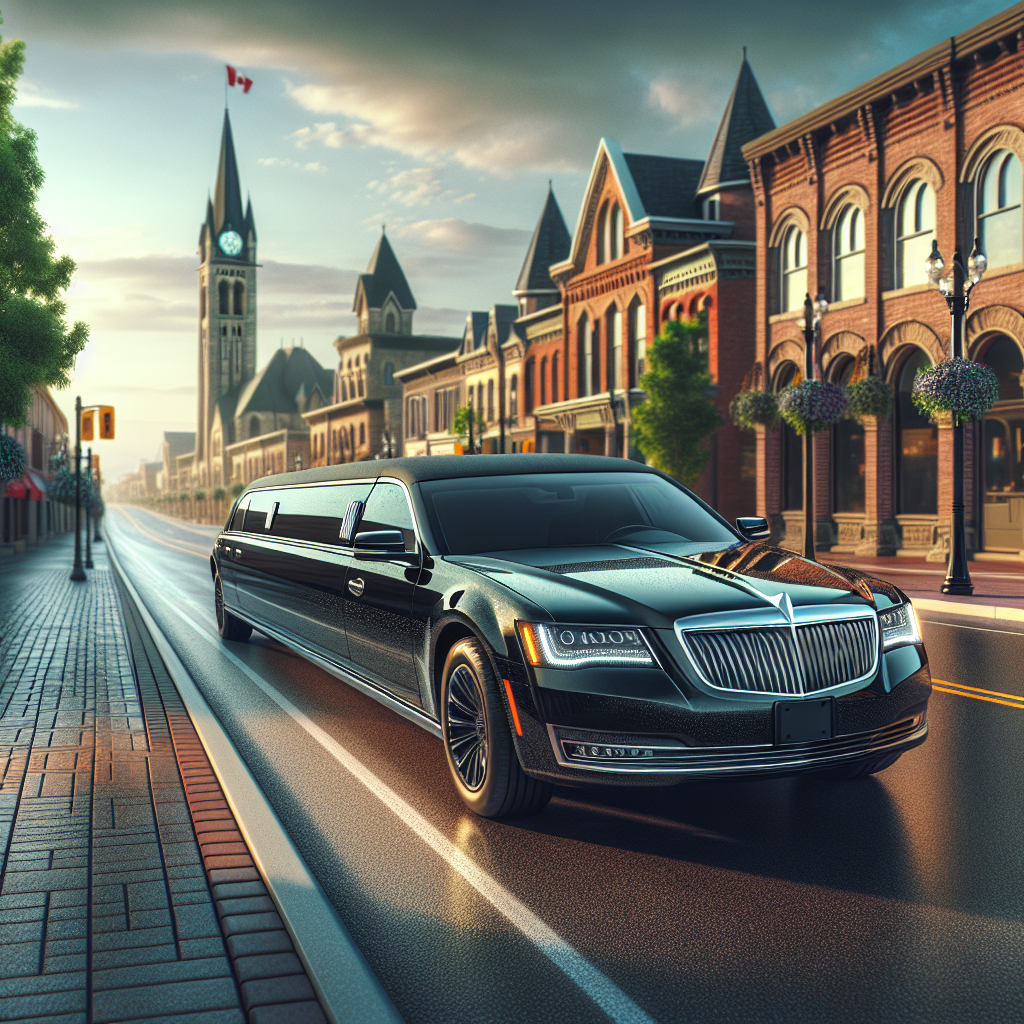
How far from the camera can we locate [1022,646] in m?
11.4

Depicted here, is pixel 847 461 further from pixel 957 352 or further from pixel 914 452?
pixel 957 352

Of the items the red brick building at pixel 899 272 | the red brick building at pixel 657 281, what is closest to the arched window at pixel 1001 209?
the red brick building at pixel 899 272

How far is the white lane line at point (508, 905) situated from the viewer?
10.7ft

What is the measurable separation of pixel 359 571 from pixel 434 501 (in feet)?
2.85

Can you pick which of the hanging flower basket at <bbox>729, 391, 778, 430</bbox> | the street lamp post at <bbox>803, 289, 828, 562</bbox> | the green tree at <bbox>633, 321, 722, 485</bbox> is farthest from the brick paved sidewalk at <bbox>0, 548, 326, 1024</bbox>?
the green tree at <bbox>633, 321, 722, 485</bbox>

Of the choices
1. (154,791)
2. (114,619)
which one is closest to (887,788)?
(154,791)

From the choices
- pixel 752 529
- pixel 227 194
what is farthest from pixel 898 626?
pixel 227 194

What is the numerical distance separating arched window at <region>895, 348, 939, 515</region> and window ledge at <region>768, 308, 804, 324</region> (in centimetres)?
444

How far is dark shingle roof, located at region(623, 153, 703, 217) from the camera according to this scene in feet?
132

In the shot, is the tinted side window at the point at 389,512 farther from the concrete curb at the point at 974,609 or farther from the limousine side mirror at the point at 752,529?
the concrete curb at the point at 974,609

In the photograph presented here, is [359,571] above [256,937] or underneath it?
above

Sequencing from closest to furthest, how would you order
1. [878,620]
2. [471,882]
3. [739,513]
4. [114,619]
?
1. [471,882]
2. [878,620]
3. [114,619]
4. [739,513]

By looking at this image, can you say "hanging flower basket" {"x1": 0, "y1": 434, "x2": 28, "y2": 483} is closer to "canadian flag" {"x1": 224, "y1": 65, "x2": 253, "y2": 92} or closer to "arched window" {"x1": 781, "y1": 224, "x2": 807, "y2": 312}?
"arched window" {"x1": 781, "y1": 224, "x2": 807, "y2": 312}

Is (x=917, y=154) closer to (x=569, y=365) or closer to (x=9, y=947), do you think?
(x=569, y=365)
